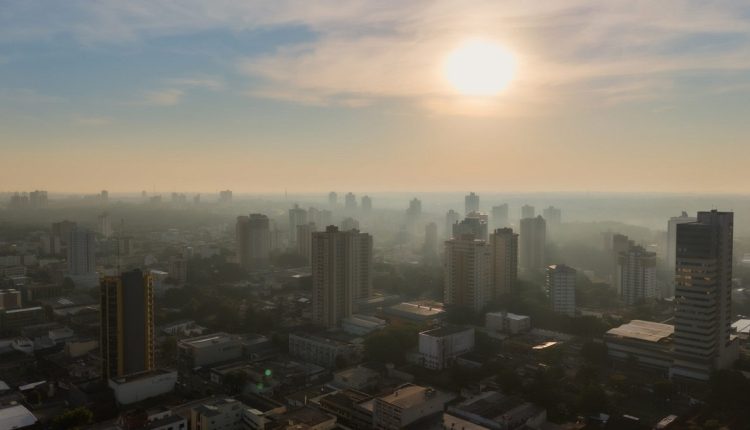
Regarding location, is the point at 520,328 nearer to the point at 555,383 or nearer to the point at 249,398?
the point at 555,383

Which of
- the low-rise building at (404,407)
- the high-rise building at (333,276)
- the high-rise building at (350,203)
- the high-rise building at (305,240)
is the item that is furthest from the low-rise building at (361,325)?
the high-rise building at (350,203)

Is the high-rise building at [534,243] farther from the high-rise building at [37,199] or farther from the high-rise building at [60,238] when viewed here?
the high-rise building at [37,199]

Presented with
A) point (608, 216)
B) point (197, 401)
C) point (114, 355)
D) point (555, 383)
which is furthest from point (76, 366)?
point (608, 216)

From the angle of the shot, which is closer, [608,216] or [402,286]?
[402,286]

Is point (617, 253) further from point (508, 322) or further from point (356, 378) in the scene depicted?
point (356, 378)

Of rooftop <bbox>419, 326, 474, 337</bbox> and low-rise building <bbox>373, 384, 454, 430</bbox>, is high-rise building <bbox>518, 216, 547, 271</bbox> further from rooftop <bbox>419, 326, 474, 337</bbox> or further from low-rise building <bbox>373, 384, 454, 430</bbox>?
low-rise building <bbox>373, 384, 454, 430</bbox>

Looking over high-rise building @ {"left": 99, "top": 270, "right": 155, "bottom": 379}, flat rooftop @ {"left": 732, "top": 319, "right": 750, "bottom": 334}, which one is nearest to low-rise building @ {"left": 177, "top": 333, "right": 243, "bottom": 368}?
high-rise building @ {"left": 99, "top": 270, "right": 155, "bottom": 379}
